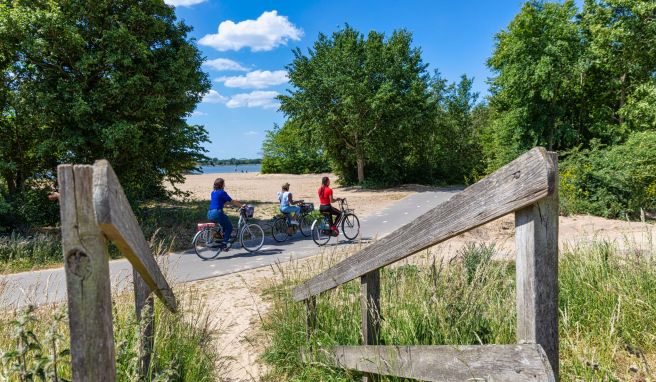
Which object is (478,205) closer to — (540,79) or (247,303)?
(247,303)

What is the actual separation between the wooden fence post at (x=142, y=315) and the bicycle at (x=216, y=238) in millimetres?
7174

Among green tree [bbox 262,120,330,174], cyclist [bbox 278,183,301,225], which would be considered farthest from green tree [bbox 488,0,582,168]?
green tree [bbox 262,120,330,174]

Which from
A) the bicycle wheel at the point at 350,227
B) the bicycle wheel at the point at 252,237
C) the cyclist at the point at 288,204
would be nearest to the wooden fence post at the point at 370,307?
the bicycle wheel at the point at 252,237

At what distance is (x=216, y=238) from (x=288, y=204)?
2.38 m

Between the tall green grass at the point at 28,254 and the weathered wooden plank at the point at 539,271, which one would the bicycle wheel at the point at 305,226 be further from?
the weathered wooden plank at the point at 539,271

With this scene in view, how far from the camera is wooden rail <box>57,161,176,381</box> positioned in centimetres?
119

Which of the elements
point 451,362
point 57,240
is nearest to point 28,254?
point 57,240

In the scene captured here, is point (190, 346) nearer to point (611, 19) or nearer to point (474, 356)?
point (474, 356)

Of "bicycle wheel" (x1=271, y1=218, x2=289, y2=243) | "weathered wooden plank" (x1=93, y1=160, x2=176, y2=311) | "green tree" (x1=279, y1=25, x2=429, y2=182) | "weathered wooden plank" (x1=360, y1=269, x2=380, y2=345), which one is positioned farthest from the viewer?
"green tree" (x1=279, y1=25, x2=429, y2=182)

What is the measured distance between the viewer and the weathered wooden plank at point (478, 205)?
1327 mm

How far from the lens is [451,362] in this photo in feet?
6.36

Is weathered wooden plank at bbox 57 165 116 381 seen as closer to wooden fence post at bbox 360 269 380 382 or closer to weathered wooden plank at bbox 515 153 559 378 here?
weathered wooden plank at bbox 515 153 559 378

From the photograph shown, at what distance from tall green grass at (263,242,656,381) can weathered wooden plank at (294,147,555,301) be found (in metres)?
0.73

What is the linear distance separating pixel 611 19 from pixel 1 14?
26607mm
